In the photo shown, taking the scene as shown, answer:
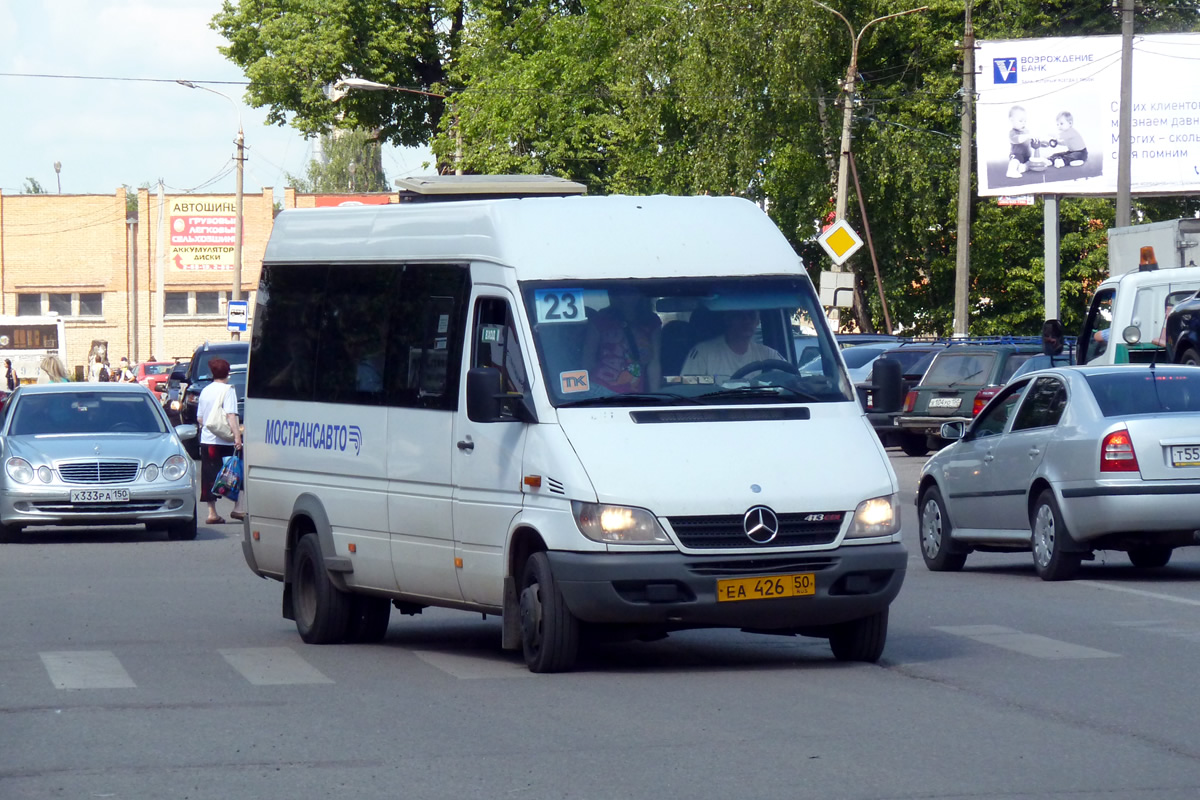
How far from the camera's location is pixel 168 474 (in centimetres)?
2058

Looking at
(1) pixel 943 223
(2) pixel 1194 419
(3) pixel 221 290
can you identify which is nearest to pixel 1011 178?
(1) pixel 943 223

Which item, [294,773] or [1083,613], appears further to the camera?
[1083,613]

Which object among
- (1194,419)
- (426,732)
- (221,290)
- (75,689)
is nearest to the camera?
(426,732)

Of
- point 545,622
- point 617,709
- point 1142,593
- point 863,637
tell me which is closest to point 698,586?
point 545,622

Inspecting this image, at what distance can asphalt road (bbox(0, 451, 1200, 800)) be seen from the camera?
6.91 metres

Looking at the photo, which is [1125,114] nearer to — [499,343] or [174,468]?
[174,468]

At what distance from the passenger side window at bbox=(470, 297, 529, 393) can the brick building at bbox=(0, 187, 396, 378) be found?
82364 millimetres

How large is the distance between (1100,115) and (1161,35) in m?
2.32

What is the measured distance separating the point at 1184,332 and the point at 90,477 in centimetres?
1142

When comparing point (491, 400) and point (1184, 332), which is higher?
point (1184, 332)

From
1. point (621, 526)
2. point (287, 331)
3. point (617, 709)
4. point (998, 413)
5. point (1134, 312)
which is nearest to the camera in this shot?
point (617, 709)

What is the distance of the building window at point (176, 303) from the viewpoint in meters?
92.6

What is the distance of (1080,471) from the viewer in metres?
13.9

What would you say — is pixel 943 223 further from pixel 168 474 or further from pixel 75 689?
pixel 75 689
